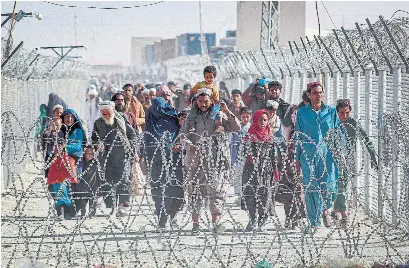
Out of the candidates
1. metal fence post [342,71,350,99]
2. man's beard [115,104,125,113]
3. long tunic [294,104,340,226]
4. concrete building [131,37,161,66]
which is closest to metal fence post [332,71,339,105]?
metal fence post [342,71,350,99]

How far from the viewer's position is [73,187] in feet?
34.7

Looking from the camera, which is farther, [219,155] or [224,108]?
[224,108]

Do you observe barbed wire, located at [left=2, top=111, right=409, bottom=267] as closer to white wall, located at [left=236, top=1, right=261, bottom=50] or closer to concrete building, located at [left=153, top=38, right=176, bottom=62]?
white wall, located at [left=236, top=1, right=261, bottom=50]

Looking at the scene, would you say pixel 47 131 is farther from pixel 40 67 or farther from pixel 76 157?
pixel 40 67

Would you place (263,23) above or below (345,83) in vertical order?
above

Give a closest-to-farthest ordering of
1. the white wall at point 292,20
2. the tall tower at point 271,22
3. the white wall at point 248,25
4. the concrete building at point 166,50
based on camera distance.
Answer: the tall tower at point 271,22 < the white wall at point 292,20 < the white wall at point 248,25 < the concrete building at point 166,50

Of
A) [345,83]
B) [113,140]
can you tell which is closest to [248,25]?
[345,83]

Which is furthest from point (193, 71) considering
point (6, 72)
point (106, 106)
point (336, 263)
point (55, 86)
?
point (336, 263)

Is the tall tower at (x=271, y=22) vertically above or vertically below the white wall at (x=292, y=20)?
below

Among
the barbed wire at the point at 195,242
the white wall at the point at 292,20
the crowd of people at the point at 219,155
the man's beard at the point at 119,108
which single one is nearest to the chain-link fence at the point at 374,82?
the barbed wire at the point at 195,242

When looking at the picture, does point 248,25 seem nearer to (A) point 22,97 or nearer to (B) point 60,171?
(A) point 22,97

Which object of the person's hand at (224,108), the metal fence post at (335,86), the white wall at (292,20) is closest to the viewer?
the person's hand at (224,108)

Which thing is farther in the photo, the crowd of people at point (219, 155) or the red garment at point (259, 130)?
the red garment at point (259, 130)

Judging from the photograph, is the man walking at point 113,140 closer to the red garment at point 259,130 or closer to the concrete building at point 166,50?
the red garment at point 259,130
